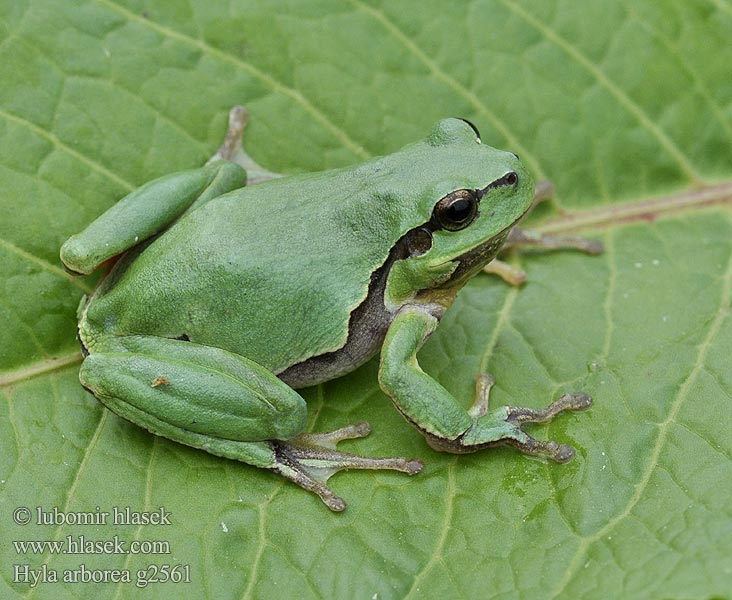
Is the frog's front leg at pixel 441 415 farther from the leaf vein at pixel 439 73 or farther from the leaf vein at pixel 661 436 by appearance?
the leaf vein at pixel 439 73

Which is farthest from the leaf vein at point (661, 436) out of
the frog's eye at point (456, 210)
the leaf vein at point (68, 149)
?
the leaf vein at point (68, 149)

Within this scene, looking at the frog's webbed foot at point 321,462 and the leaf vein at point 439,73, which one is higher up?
the leaf vein at point 439,73

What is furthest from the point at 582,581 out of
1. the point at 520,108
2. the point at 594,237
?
the point at 520,108

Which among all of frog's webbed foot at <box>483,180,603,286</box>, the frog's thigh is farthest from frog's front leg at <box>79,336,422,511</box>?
frog's webbed foot at <box>483,180,603,286</box>

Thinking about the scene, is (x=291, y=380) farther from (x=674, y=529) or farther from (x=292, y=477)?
(x=674, y=529)

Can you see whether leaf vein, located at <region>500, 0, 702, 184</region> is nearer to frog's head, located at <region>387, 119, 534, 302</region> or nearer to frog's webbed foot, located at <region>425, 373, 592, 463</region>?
frog's head, located at <region>387, 119, 534, 302</region>

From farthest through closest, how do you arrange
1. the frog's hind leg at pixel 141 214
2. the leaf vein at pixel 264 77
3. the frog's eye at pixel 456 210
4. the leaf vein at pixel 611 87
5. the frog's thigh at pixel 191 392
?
the leaf vein at pixel 611 87
the leaf vein at pixel 264 77
the frog's hind leg at pixel 141 214
the frog's eye at pixel 456 210
the frog's thigh at pixel 191 392

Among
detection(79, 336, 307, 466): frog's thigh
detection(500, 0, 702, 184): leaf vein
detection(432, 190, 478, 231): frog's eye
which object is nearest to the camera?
detection(79, 336, 307, 466): frog's thigh

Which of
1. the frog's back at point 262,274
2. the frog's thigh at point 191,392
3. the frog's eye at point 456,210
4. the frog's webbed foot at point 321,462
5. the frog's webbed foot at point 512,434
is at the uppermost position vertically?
the frog's eye at point 456,210
